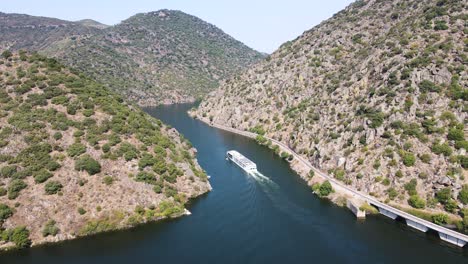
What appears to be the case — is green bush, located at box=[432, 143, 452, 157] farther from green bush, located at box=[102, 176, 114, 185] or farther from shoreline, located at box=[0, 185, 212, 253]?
green bush, located at box=[102, 176, 114, 185]

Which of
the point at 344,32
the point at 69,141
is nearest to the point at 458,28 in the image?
the point at 344,32

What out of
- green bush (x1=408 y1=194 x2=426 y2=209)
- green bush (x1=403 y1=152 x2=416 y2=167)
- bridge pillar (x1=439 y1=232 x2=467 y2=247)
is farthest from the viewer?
green bush (x1=403 y1=152 x2=416 y2=167)

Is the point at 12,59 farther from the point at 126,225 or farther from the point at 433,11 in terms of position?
the point at 433,11

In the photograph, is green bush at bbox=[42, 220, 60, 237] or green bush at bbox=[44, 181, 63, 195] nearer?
green bush at bbox=[42, 220, 60, 237]

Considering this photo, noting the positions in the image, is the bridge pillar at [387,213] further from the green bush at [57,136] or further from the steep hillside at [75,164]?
the green bush at [57,136]

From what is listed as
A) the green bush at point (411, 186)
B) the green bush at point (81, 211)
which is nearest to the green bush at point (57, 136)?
the green bush at point (81, 211)

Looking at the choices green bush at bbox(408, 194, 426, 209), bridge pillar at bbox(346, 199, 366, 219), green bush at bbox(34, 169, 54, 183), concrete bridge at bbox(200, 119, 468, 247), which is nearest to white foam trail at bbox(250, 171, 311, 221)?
bridge pillar at bbox(346, 199, 366, 219)
